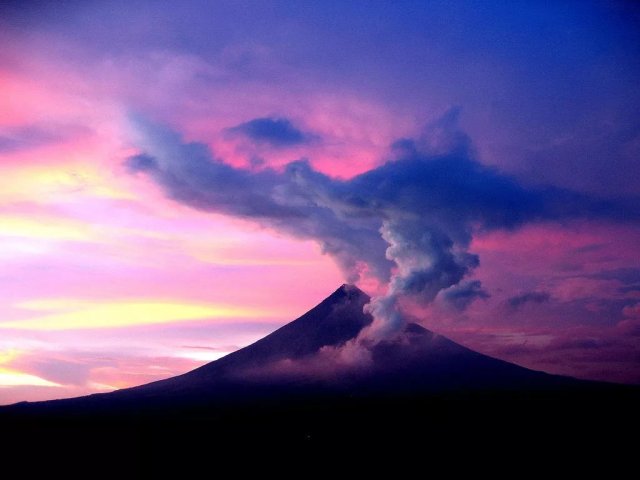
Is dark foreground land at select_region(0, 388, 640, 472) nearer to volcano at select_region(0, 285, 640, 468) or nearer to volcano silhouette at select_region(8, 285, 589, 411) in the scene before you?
volcano at select_region(0, 285, 640, 468)

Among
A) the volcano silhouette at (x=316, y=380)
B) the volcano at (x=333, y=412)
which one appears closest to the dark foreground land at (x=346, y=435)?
the volcano at (x=333, y=412)

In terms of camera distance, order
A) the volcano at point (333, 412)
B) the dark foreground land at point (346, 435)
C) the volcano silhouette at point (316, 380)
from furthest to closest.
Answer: the volcano silhouette at point (316, 380) < the volcano at point (333, 412) < the dark foreground land at point (346, 435)

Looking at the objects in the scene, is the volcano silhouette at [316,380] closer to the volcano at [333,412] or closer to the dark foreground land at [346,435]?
the volcano at [333,412]

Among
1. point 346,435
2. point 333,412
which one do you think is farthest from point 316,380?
point 346,435

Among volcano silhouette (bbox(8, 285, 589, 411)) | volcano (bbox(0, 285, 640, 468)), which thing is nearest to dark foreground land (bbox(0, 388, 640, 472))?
volcano (bbox(0, 285, 640, 468))

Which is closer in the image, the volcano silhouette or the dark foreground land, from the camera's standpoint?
the dark foreground land

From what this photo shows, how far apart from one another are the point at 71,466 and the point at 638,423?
99.5m

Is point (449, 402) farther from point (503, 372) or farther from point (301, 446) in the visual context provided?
point (301, 446)

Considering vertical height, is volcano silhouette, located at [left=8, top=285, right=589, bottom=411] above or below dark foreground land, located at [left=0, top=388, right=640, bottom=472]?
above

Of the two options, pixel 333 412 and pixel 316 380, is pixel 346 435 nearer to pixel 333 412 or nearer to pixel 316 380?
pixel 333 412

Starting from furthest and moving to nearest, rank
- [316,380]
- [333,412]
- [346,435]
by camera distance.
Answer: [316,380] < [333,412] < [346,435]

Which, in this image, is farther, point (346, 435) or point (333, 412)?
point (333, 412)

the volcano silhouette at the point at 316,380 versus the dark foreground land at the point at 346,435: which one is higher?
the volcano silhouette at the point at 316,380

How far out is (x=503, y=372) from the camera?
190625 millimetres
